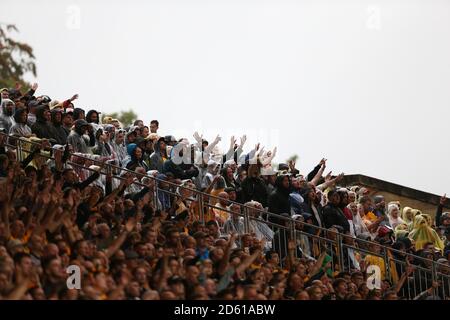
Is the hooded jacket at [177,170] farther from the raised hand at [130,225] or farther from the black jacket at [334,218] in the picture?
the raised hand at [130,225]

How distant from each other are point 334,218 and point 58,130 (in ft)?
16.9

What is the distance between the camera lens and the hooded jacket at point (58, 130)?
2625 centimetres

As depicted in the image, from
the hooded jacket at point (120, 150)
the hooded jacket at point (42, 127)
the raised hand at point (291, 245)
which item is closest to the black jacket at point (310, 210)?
the raised hand at point (291, 245)

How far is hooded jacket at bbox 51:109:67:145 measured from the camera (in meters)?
26.2

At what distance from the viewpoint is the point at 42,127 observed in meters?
26.2

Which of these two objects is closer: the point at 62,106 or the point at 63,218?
the point at 63,218

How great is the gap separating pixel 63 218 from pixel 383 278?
24.0 ft

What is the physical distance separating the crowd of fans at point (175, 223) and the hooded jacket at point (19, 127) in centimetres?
2

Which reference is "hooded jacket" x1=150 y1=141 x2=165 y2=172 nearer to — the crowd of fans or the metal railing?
the crowd of fans

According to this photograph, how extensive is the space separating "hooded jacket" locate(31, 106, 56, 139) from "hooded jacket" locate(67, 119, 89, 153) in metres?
0.31
